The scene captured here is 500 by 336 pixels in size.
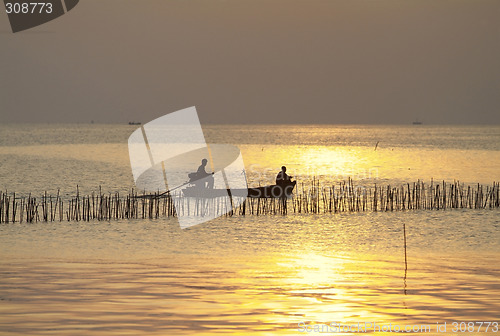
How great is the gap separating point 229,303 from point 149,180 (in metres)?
40.3

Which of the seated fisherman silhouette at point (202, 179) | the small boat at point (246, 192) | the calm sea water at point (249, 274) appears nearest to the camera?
the calm sea water at point (249, 274)

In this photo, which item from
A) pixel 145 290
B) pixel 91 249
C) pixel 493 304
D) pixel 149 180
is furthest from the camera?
pixel 149 180

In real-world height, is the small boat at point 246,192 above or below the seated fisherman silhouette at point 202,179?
below

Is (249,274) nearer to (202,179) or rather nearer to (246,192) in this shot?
(202,179)

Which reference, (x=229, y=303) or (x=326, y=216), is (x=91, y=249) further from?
(x=326, y=216)

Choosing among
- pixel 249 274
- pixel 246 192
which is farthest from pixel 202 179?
pixel 249 274

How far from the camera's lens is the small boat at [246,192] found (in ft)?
86.8

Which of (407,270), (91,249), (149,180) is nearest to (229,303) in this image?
(407,270)

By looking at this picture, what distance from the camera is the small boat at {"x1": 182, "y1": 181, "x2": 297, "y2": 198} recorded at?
1041 inches

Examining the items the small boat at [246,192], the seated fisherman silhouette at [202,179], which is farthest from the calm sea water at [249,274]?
the seated fisherman silhouette at [202,179]

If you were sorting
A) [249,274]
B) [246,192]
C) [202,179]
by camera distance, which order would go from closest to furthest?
[249,274] < [202,179] < [246,192]

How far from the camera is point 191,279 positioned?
1289cm

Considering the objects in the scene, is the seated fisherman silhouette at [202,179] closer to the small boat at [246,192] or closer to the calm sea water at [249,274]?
the small boat at [246,192]

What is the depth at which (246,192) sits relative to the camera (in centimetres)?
2747
